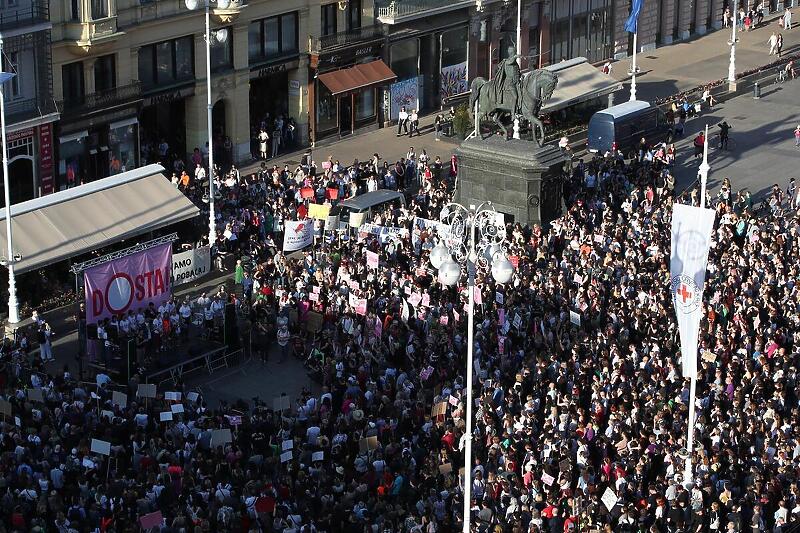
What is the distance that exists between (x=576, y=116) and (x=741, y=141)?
26.3 feet

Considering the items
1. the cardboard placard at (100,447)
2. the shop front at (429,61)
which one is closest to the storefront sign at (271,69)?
the shop front at (429,61)

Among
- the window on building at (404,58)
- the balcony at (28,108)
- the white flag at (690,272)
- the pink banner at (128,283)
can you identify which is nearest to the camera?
the white flag at (690,272)

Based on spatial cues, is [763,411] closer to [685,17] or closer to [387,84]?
[387,84]

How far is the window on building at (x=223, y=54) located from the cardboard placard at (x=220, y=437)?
33088 mm

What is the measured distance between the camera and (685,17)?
339ft

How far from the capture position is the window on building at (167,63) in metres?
68.4

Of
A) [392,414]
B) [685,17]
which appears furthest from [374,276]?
[685,17]

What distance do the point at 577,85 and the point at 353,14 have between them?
1134 cm

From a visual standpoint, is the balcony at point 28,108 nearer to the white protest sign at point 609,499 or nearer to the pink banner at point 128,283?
the pink banner at point 128,283

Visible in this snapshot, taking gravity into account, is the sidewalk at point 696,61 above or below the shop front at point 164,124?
below

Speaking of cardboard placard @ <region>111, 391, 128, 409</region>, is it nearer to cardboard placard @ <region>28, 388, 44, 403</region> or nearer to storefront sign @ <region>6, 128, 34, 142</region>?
cardboard placard @ <region>28, 388, 44, 403</region>

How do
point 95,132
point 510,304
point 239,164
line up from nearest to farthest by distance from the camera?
point 510,304, point 95,132, point 239,164

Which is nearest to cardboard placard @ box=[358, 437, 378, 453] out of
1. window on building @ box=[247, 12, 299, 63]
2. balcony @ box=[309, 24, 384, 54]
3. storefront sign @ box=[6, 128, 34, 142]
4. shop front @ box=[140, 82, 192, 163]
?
storefront sign @ box=[6, 128, 34, 142]

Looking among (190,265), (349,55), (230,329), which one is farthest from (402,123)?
(230,329)
